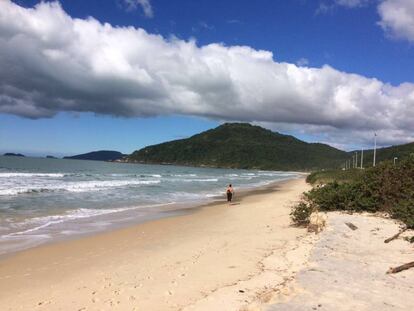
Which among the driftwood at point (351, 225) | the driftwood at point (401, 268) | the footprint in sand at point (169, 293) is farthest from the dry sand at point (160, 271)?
the driftwood at point (401, 268)

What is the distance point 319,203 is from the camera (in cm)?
1691

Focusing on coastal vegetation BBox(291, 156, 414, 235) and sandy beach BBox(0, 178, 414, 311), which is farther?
coastal vegetation BBox(291, 156, 414, 235)

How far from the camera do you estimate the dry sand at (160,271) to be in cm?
646

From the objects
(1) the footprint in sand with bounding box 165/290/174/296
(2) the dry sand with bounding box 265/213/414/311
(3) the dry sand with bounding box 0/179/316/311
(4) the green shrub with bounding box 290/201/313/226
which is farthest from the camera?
(4) the green shrub with bounding box 290/201/313/226

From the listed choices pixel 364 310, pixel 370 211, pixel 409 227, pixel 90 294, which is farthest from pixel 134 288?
pixel 370 211

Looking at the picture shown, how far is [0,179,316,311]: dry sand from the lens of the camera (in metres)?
6.46

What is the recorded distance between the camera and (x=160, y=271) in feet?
27.2

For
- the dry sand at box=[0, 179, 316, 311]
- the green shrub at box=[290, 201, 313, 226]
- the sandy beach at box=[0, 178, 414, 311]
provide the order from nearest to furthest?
1. the sandy beach at box=[0, 178, 414, 311]
2. the dry sand at box=[0, 179, 316, 311]
3. the green shrub at box=[290, 201, 313, 226]

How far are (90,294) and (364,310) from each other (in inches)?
159

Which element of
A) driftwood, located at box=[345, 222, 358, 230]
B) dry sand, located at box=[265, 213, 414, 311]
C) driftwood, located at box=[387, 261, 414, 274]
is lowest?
dry sand, located at box=[265, 213, 414, 311]

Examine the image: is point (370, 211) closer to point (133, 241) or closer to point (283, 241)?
point (283, 241)

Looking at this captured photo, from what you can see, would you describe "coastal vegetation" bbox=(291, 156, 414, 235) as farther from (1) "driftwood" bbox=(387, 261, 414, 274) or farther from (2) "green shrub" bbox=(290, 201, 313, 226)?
(1) "driftwood" bbox=(387, 261, 414, 274)

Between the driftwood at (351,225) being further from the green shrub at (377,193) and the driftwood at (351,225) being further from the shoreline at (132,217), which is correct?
the shoreline at (132,217)

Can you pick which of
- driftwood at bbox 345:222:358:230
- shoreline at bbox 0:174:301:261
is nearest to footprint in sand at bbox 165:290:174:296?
shoreline at bbox 0:174:301:261
